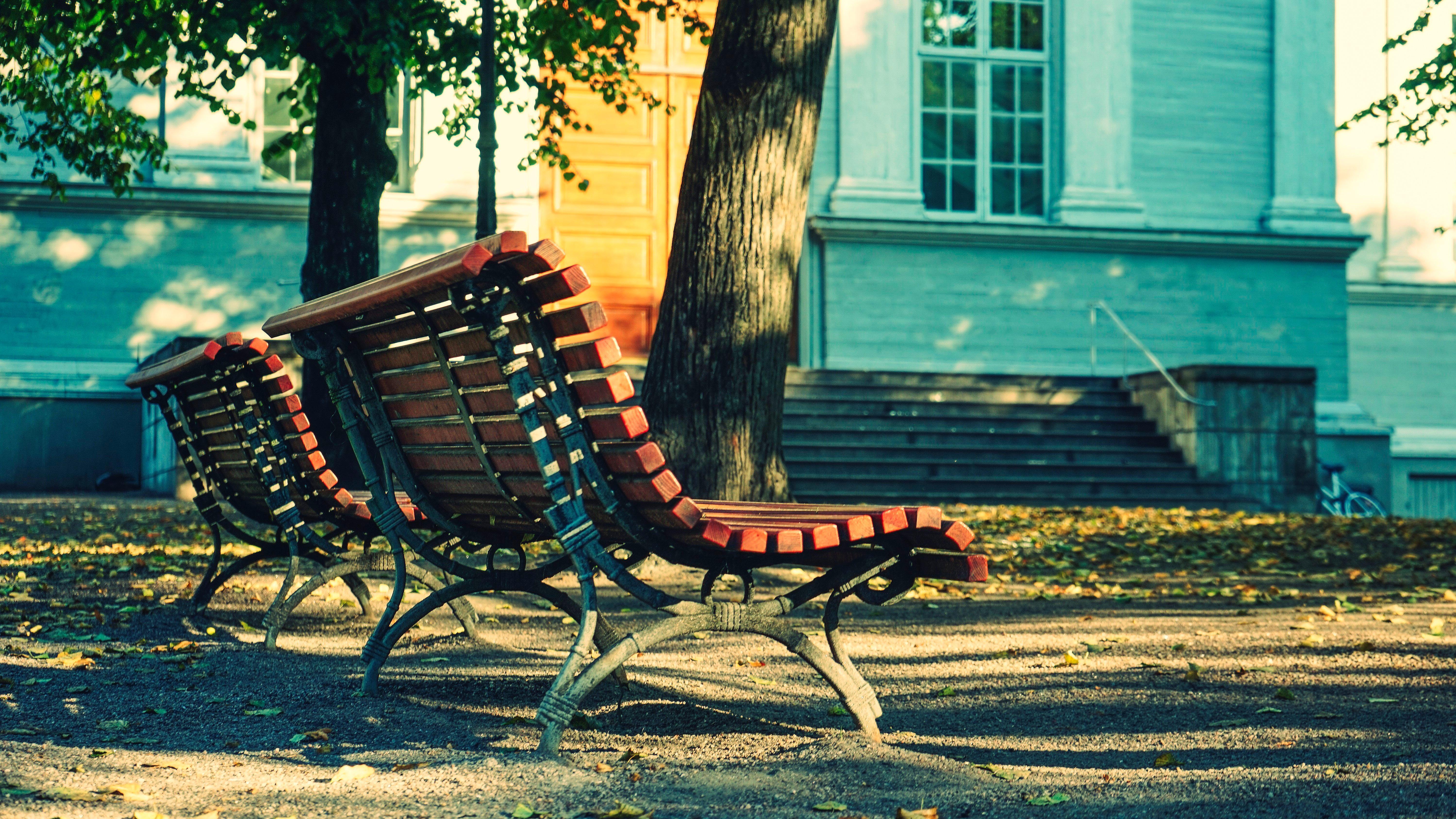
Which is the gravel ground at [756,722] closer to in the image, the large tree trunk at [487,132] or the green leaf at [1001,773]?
the green leaf at [1001,773]

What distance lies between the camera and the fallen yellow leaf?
2.70 m

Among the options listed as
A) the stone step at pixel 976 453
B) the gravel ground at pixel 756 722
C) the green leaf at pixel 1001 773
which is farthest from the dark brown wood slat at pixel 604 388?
the stone step at pixel 976 453

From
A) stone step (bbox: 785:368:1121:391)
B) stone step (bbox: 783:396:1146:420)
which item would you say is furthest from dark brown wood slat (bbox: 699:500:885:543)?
stone step (bbox: 785:368:1121:391)

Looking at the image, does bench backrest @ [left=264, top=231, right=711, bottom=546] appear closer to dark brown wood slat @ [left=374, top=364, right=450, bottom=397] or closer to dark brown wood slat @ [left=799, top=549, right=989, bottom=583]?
dark brown wood slat @ [left=374, top=364, right=450, bottom=397]

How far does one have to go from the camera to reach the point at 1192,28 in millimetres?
16609

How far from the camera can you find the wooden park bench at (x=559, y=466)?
9.29ft

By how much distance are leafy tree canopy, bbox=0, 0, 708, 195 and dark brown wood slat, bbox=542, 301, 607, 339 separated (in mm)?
5722

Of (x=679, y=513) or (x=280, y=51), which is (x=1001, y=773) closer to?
(x=679, y=513)

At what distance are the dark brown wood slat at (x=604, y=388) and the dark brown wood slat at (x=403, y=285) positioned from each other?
0.83ft

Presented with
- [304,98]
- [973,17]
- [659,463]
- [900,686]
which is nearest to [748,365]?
[900,686]

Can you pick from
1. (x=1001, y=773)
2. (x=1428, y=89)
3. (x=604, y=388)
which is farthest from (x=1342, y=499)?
(x=604, y=388)

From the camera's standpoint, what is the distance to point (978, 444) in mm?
12625

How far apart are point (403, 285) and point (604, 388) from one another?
19.7 inches

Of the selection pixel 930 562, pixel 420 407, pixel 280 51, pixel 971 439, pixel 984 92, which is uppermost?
pixel 984 92
